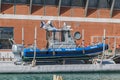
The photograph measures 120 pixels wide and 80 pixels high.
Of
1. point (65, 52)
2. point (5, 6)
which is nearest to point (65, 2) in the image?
point (5, 6)

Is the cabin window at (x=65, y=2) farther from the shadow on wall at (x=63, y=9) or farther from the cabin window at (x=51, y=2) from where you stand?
the cabin window at (x=51, y=2)

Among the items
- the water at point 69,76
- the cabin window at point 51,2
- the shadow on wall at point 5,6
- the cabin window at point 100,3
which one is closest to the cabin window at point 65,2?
the cabin window at point 51,2

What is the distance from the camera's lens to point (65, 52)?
35938mm

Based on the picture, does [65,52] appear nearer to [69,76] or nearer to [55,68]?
[55,68]

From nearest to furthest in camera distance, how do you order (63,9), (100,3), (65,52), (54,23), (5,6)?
(65,52) < (5,6) < (54,23) < (63,9) < (100,3)

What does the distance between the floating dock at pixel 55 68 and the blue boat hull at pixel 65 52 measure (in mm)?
1242

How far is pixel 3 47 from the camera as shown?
41.6 meters

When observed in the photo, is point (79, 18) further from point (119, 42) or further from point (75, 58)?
Answer: point (75, 58)

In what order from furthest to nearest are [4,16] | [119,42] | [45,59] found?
[119,42] < [4,16] < [45,59]

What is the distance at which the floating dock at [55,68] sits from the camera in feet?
112

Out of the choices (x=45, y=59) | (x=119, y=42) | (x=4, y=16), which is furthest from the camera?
(x=119, y=42)

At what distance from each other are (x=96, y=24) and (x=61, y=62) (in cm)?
875

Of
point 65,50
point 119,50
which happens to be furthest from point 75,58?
point 119,50

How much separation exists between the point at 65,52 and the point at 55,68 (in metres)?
1.98
